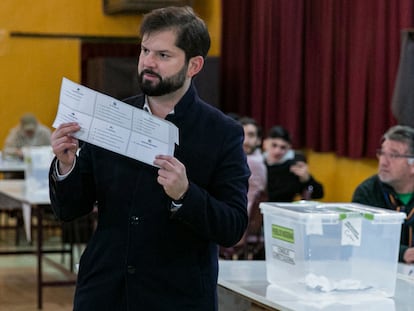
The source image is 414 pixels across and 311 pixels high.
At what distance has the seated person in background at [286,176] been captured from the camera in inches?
289

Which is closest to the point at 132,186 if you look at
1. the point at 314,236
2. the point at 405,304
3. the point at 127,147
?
the point at 127,147

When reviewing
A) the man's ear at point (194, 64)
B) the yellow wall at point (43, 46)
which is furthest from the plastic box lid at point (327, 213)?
the yellow wall at point (43, 46)

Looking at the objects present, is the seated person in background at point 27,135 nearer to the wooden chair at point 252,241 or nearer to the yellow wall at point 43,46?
the yellow wall at point 43,46

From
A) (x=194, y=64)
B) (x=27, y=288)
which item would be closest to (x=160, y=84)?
(x=194, y=64)

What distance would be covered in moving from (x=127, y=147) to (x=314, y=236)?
1.00 metres

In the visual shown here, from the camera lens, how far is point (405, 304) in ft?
9.80

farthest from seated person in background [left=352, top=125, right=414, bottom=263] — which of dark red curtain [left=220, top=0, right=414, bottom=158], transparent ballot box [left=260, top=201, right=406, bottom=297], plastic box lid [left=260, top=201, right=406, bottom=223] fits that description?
dark red curtain [left=220, top=0, right=414, bottom=158]

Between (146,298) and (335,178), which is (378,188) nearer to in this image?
(146,298)

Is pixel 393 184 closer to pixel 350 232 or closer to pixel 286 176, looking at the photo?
pixel 350 232

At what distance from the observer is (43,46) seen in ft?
38.2

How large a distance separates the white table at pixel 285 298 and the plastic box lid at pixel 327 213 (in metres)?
0.26

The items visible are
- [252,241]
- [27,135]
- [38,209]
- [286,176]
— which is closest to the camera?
[38,209]

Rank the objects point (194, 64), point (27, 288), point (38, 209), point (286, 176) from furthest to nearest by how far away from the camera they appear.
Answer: point (286, 176), point (27, 288), point (38, 209), point (194, 64)

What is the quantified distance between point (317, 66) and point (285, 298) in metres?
6.25
